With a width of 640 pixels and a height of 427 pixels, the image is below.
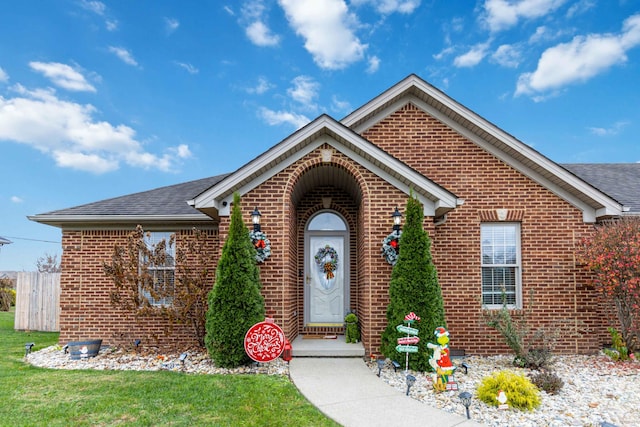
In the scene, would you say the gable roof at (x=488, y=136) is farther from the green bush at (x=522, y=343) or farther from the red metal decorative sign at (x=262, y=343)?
the red metal decorative sign at (x=262, y=343)

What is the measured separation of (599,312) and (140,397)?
8.85 metres

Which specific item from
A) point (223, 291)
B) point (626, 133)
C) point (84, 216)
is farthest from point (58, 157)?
point (626, 133)

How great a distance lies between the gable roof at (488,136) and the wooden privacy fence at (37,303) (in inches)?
441

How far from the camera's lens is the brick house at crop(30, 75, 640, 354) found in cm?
798

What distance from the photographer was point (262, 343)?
705 cm

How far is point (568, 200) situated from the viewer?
902cm

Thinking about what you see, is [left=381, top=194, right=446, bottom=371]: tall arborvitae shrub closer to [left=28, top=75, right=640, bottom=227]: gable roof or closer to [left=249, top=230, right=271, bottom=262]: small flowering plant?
[left=28, top=75, right=640, bottom=227]: gable roof

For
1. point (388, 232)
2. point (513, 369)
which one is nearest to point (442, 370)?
point (513, 369)

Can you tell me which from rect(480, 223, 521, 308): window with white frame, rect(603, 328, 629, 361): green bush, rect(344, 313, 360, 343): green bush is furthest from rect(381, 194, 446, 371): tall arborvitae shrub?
rect(603, 328, 629, 361): green bush

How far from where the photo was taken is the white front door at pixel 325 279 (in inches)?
380

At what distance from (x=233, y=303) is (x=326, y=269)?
118 inches

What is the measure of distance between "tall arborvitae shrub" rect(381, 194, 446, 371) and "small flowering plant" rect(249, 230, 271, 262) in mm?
2359

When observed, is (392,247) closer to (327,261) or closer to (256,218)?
(327,261)

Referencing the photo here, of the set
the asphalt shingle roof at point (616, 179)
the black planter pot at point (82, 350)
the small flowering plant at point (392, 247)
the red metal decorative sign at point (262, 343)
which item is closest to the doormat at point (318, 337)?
the red metal decorative sign at point (262, 343)
